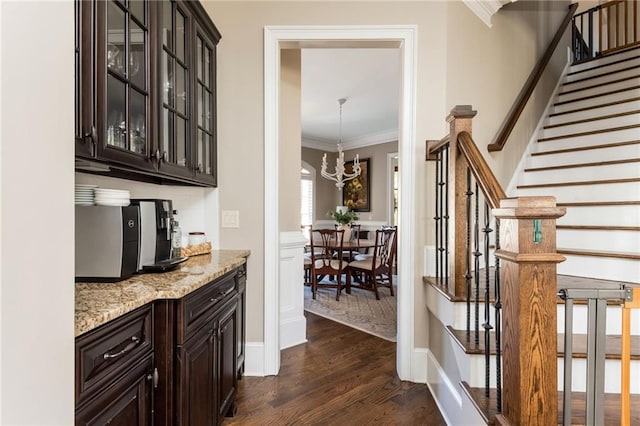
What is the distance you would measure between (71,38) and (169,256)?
121cm

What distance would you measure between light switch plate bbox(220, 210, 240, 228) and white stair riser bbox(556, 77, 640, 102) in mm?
3913

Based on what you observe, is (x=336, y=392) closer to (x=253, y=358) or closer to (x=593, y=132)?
(x=253, y=358)

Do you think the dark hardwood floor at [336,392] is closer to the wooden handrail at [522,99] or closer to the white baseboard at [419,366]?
the white baseboard at [419,366]

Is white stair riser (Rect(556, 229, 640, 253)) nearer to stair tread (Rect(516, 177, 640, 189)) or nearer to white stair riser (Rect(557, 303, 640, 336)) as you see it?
stair tread (Rect(516, 177, 640, 189))

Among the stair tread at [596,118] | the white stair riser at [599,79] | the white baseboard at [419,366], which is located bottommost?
the white baseboard at [419,366]

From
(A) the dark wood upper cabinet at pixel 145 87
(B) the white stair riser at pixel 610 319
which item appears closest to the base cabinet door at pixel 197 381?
(A) the dark wood upper cabinet at pixel 145 87

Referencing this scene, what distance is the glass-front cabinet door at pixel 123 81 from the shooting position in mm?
1211

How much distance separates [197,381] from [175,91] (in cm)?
144

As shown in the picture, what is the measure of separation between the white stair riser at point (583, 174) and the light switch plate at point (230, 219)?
8.88 feet

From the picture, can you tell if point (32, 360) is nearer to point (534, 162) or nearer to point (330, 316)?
point (330, 316)

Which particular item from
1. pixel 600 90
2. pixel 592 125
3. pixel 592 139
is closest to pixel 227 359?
pixel 592 139

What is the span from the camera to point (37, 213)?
64 cm

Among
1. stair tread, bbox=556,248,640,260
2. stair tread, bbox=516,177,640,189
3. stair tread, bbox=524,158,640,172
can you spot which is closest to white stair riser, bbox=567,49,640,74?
stair tread, bbox=524,158,640,172

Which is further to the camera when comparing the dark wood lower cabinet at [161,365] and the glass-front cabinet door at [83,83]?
the glass-front cabinet door at [83,83]
